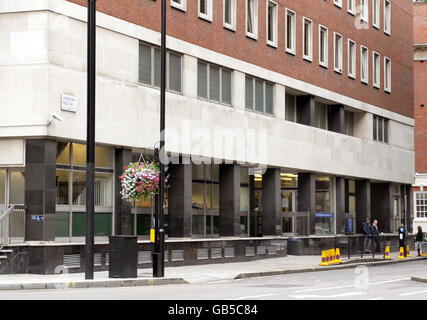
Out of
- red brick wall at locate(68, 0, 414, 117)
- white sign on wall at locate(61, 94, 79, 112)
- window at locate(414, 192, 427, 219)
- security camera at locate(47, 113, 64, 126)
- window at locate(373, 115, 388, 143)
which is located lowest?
window at locate(414, 192, 427, 219)

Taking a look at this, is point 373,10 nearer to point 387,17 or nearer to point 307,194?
point 387,17

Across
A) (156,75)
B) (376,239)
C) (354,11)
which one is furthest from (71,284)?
(354,11)

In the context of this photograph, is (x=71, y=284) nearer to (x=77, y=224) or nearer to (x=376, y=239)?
(x=77, y=224)

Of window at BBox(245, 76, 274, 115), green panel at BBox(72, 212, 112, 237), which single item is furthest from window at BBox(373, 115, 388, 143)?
green panel at BBox(72, 212, 112, 237)

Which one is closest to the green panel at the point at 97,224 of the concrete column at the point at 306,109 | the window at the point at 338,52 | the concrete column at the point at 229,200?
the concrete column at the point at 229,200

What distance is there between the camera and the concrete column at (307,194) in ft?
139

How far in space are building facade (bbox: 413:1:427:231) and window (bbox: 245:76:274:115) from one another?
32.9 metres

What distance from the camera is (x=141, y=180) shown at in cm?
2545

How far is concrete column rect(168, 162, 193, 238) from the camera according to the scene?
32500 millimetres

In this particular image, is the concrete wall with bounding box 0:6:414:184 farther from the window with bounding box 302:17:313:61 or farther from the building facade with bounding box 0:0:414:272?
the window with bounding box 302:17:313:61

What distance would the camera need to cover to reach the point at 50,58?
86.6 feet

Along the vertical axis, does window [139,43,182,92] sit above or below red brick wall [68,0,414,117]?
below

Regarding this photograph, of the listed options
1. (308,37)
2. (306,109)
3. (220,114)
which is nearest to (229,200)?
(220,114)

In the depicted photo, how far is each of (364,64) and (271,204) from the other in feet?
45.4
